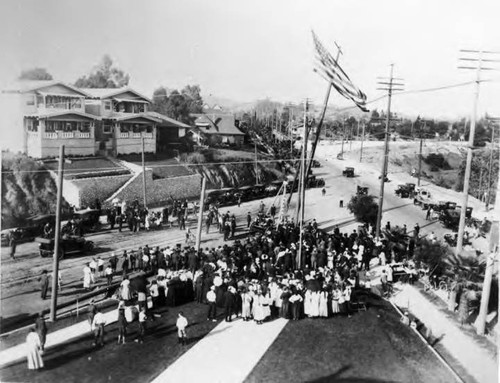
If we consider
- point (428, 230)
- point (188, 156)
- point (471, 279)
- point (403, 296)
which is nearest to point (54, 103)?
point (188, 156)

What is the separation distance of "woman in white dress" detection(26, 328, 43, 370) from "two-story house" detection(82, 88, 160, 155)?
16203mm

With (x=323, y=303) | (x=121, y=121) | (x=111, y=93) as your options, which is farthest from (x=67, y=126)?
(x=323, y=303)

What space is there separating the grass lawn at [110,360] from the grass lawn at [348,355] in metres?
2.85

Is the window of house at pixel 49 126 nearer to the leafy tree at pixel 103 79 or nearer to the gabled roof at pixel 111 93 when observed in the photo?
the gabled roof at pixel 111 93

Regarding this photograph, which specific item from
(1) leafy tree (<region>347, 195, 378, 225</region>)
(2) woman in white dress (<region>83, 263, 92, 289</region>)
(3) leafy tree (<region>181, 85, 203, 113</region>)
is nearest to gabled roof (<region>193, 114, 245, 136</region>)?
(3) leafy tree (<region>181, 85, 203, 113</region>)

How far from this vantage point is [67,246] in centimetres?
2183

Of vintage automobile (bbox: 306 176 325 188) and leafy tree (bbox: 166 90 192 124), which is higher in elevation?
leafy tree (bbox: 166 90 192 124)

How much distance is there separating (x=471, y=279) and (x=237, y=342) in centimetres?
891

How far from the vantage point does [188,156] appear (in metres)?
34.7

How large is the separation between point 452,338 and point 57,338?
13.4m

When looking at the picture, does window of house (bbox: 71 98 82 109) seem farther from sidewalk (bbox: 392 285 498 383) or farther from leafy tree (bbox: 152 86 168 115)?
sidewalk (bbox: 392 285 498 383)

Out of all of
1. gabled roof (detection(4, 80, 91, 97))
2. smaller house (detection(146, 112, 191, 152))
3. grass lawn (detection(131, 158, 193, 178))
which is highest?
gabled roof (detection(4, 80, 91, 97))

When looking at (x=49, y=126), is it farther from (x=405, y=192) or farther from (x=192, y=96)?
(x=405, y=192)

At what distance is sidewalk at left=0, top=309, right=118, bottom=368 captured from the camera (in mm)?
13906
